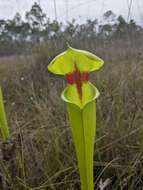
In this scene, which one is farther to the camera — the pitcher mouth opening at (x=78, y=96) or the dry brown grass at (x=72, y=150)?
the dry brown grass at (x=72, y=150)

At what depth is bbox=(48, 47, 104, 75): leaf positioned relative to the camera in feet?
2.28

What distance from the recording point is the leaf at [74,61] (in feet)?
2.28

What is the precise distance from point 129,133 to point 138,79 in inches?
35.8

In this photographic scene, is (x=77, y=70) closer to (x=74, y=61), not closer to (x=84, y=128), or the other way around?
(x=74, y=61)

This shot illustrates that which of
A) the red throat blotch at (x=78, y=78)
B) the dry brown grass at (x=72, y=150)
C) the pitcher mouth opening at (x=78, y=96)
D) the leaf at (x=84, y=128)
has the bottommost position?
the dry brown grass at (x=72, y=150)

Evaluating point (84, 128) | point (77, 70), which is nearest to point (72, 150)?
point (84, 128)

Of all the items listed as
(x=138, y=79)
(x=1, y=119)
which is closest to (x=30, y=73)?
(x=138, y=79)

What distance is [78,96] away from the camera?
76 cm

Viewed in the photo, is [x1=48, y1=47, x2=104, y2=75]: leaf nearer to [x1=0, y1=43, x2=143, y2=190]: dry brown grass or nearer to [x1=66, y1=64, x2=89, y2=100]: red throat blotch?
[x1=66, y1=64, x2=89, y2=100]: red throat blotch

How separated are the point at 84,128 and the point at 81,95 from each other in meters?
0.08

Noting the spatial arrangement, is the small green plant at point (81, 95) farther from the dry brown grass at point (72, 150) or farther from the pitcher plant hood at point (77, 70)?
the dry brown grass at point (72, 150)

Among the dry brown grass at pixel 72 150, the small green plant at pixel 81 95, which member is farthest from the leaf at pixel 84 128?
the dry brown grass at pixel 72 150

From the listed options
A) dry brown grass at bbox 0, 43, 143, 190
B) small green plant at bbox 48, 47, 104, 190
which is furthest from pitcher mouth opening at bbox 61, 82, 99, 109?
dry brown grass at bbox 0, 43, 143, 190

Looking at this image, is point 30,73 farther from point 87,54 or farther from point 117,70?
point 87,54
